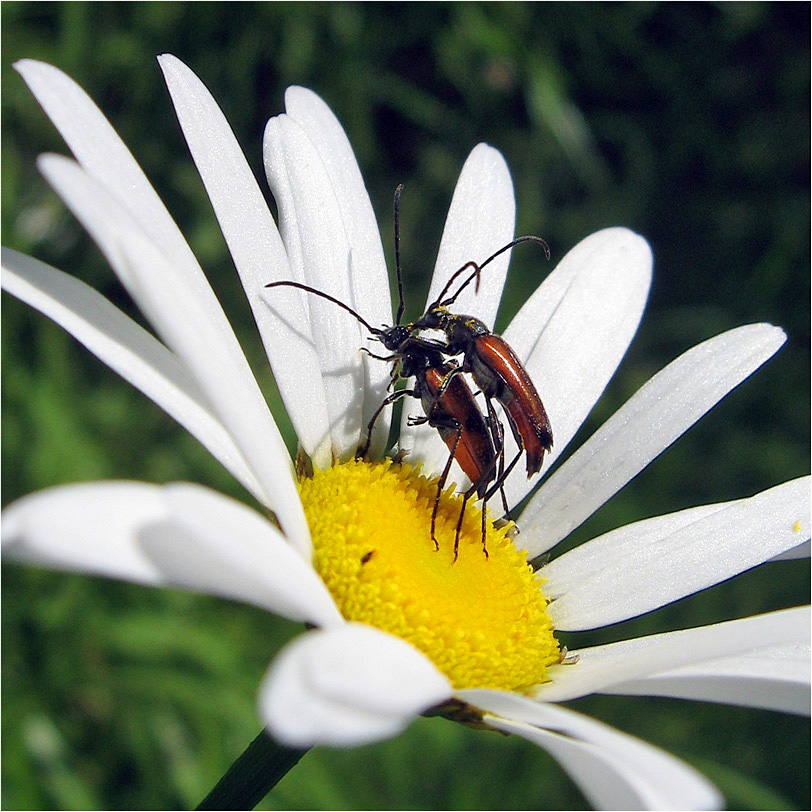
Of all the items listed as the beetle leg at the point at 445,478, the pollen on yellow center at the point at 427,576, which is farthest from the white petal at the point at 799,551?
the beetle leg at the point at 445,478

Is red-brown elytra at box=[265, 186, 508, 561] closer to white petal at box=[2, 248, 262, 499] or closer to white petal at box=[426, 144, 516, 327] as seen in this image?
white petal at box=[426, 144, 516, 327]

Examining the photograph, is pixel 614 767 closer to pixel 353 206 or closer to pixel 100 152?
pixel 100 152

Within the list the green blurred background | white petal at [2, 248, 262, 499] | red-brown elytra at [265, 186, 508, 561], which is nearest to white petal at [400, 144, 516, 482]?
red-brown elytra at [265, 186, 508, 561]

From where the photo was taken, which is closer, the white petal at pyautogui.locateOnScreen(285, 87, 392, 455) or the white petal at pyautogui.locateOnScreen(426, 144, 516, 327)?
the white petal at pyautogui.locateOnScreen(285, 87, 392, 455)

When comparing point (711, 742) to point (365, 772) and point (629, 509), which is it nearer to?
point (629, 509)

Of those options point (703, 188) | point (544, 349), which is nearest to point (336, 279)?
point (544, 349)

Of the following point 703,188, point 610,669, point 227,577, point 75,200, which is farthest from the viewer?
point 703,188
